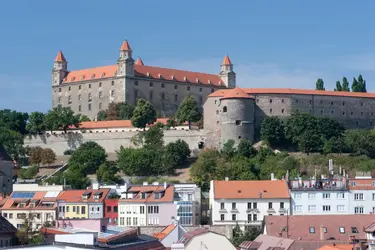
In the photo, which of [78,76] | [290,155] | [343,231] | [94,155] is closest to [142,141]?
[94,155]

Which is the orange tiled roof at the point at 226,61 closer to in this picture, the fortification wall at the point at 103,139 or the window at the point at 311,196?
the fortification wall at the point at 103,139

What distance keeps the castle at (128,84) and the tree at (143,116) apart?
12.8 meters

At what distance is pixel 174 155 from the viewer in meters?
96.1

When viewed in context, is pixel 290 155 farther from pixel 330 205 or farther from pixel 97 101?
pixel 97 101

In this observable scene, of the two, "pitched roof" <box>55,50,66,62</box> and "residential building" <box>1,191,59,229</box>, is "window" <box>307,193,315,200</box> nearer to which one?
"residential building" <box>1,191,59,229</box>

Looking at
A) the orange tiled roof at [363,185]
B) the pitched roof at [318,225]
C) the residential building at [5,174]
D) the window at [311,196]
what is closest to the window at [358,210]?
the orange tiled roof at [363,185]

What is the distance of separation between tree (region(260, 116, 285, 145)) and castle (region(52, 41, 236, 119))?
2732 centimetres

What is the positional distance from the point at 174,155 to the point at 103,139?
14869 millimetres

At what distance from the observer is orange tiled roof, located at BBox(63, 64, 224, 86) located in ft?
417

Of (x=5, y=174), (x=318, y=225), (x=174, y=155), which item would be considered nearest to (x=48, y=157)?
(x=174, y=155)

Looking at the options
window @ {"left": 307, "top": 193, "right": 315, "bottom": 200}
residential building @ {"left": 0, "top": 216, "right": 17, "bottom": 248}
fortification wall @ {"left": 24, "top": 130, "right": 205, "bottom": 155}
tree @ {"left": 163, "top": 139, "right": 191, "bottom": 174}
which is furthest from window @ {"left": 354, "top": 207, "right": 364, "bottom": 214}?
fortification wall @ {"left": 24, "top": 130, "right": 205, "bottom": 155}

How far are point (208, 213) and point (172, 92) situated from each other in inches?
2353

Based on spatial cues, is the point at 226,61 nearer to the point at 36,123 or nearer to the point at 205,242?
the point at 36,123

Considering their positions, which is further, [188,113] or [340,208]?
[188,113]
